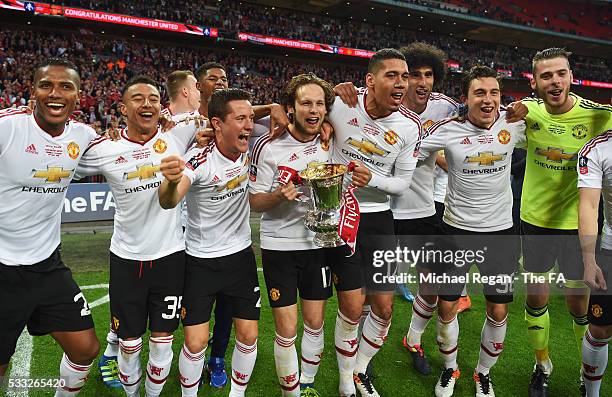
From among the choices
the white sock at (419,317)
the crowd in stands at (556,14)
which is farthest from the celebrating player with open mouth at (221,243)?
the crowd in stands at (556,14)

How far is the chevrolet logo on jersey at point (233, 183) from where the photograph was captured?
3.27 meters

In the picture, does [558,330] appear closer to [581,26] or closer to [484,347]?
[484,347]

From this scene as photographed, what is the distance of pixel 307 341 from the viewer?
357 cm

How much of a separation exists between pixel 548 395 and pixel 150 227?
3.41 meters

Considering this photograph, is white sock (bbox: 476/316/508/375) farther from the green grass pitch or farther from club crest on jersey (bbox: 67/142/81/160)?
club crest on jersey (bbox: 67/142/81/160)

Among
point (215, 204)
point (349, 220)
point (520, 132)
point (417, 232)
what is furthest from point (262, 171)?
point (520, 132)

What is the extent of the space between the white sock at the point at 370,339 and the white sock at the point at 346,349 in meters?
0.17

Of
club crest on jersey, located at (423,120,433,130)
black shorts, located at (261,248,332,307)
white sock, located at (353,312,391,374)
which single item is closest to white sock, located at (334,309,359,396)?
white sock, located at (353,312,391,374)

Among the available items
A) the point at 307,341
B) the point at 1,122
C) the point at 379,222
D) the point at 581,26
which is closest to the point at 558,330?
the point at 379,222

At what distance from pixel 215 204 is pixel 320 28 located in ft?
91.8

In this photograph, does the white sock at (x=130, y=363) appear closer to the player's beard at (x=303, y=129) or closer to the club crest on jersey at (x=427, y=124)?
the player's beard at (x=303, y=129)

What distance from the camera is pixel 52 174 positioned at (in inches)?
121

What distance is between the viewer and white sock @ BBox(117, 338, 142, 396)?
10.8 feet

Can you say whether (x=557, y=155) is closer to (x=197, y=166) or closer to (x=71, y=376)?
(x=197, y=166)
